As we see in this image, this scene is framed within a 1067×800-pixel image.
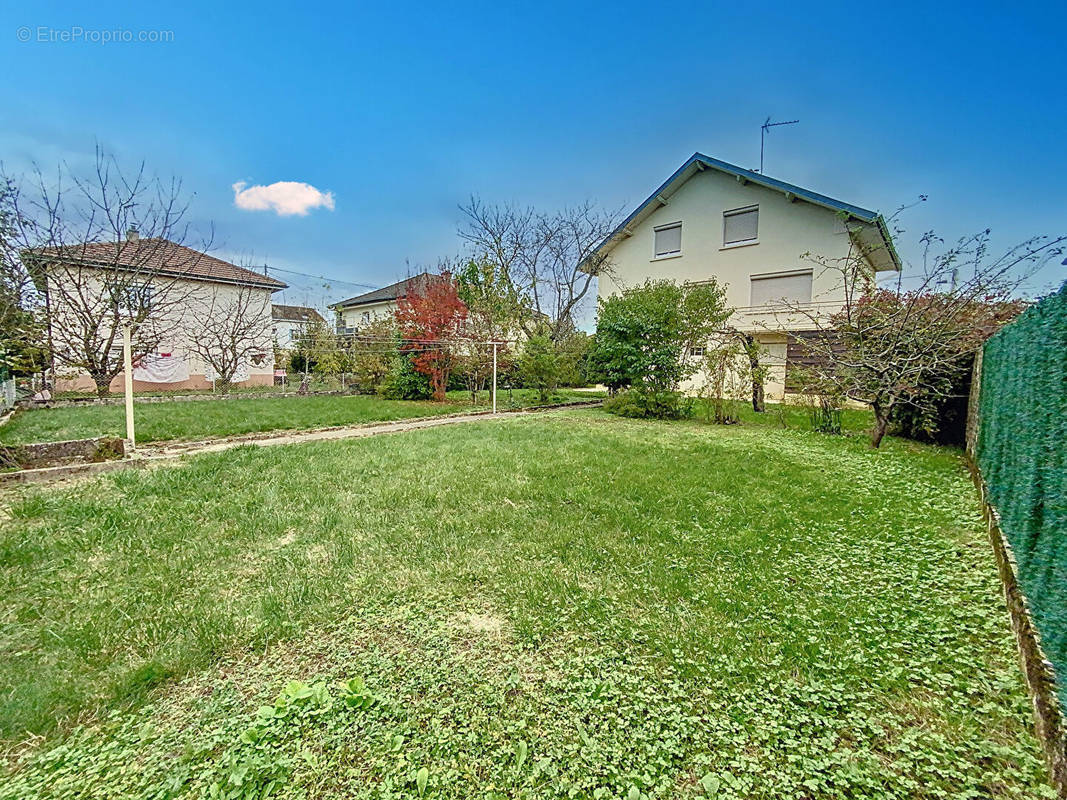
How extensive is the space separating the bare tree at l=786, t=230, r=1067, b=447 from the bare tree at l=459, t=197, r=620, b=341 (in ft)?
41.8

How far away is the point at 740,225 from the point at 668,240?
2673mm

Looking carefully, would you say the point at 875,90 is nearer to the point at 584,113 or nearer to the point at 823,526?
the point at 584,113

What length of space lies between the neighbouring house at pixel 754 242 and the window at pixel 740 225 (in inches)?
1.3

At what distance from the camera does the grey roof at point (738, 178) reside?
13461mm

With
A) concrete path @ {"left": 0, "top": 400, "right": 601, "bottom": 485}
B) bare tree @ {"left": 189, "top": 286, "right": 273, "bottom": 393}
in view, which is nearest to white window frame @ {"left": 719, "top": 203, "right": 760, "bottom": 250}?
concrete path @ {"left": 0, "top": 400, "right": 601, "bottom": 485}

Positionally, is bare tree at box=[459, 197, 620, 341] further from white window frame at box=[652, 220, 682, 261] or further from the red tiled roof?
the red tiled roof

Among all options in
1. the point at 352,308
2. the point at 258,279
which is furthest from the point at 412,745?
the point at 352,308

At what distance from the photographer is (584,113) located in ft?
41.8

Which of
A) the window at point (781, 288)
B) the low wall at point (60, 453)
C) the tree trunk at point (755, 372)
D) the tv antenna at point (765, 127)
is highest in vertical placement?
the tv antenna at point (765, 127)

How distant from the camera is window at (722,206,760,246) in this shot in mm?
15695

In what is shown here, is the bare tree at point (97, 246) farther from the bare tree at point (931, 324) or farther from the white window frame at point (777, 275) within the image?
the white window frame at point (777, 275)

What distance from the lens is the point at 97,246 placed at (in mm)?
13320

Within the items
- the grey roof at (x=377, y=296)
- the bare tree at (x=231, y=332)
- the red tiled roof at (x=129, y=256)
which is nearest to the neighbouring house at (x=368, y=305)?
the grey roof at (x=377, y=296)

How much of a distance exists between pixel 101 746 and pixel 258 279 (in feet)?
70.5
